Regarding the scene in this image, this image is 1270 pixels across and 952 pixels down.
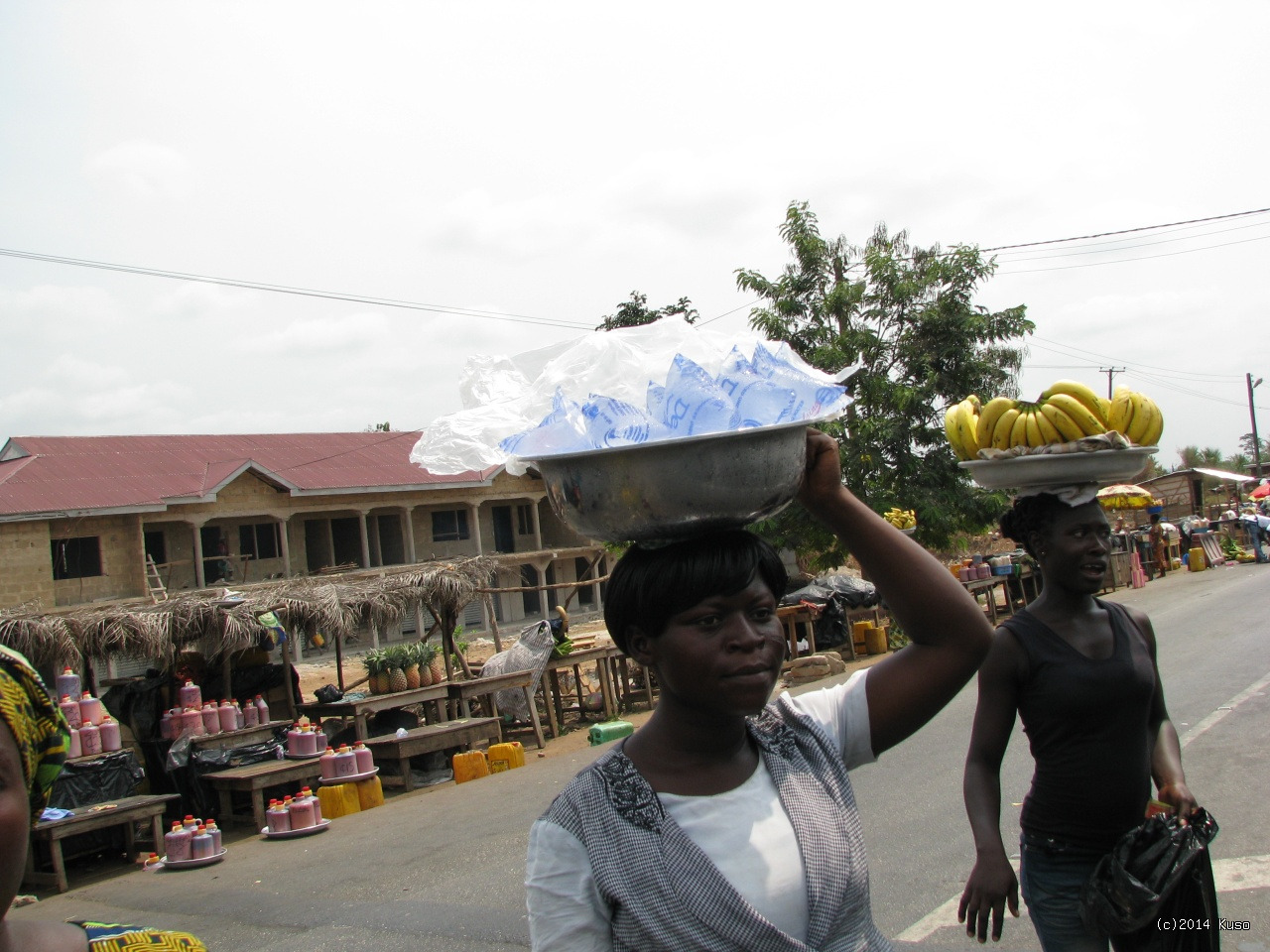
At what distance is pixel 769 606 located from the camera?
5.84ft

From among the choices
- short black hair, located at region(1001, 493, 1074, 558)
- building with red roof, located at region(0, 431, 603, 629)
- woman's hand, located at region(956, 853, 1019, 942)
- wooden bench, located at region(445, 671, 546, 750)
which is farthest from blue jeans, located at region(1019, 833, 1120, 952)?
building with red roof, located at region(0, 431, 603, 629)

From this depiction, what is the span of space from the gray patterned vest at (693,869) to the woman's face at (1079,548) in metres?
1.25

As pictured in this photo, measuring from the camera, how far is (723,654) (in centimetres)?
171

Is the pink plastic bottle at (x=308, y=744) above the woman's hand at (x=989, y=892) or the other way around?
the other way around

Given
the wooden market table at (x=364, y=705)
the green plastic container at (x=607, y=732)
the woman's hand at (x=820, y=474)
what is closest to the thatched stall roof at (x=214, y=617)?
the wooden market table at (x=364, y=705)

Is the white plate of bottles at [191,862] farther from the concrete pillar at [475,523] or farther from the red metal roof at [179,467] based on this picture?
the concrete pillar at [475,523]

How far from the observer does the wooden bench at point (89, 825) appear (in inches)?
334

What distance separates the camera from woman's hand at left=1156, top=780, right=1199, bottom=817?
263 cm

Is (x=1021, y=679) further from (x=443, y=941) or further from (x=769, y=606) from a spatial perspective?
(x=443, y=941)

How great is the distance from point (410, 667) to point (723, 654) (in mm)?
11748

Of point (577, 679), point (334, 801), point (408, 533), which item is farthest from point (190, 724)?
point (408, 533)

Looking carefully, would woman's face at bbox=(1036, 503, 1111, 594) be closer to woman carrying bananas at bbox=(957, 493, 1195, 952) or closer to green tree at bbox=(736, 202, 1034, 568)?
woman carrying bananas at bbox=(957, 493, 1195, 952)

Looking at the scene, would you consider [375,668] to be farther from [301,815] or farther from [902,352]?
[902,352]

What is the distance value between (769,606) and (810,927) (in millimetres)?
498
